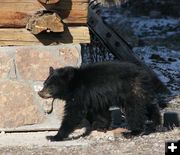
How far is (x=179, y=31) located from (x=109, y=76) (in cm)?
1140

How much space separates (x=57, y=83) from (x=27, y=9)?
112cm

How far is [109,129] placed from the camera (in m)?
8.88

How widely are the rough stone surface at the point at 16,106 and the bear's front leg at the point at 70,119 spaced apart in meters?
0.63

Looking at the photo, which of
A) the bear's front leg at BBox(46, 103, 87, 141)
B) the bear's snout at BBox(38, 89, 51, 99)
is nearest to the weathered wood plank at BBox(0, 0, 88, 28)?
the bear's snout at BBox(38, 89, 51, 99)

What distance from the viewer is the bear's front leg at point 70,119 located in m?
8.30

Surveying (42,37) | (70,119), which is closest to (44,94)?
(70,119)

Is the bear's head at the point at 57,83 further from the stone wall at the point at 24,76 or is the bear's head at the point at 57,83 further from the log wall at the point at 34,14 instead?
the log wall at the point at 34,14

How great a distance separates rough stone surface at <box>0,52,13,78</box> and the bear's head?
2.21ft

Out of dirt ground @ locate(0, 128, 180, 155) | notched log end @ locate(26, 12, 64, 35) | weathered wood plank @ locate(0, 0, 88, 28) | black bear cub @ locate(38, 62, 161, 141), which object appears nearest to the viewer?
dirt ground @ locate(0, 128, 180, 155)

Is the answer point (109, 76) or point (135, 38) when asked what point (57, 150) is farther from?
point (135, 38)

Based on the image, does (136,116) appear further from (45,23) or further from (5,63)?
(5,63)

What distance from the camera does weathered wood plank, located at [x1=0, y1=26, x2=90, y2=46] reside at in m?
8.87

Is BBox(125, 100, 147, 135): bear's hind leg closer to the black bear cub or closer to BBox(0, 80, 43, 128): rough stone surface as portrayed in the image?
the black bear cub

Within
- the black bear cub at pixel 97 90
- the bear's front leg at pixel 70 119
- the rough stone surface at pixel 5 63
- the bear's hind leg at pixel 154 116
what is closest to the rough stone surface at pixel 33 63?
the rough stone surface at pixel 5 63
